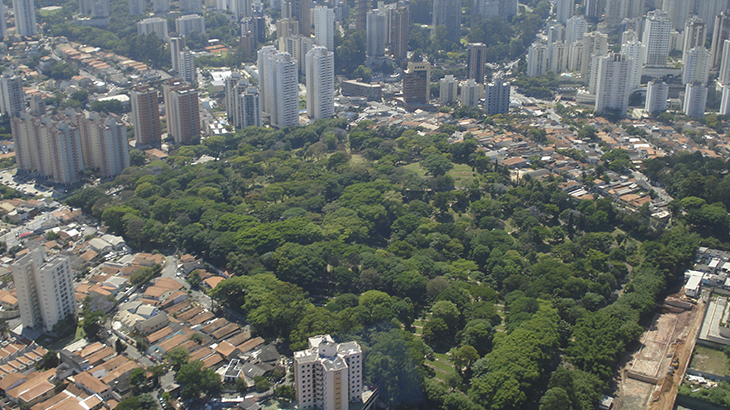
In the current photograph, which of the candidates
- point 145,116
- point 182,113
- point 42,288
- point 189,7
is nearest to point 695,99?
point 182,113

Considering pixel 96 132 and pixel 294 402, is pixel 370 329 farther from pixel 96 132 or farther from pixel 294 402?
pixel 96 132

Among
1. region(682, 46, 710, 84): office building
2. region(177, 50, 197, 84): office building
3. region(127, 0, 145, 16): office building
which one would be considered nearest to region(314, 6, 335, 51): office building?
region(177, 50, 197, 84): office building

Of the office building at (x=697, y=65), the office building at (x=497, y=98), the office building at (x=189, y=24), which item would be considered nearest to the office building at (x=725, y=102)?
the office building at (x=697, y=65)

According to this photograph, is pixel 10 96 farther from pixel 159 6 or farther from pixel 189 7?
pixel 189 7

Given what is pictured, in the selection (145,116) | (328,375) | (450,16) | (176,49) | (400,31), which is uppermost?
(450,16)

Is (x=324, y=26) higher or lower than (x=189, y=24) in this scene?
higher

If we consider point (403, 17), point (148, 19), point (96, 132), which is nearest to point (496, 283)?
point (96, 132)
